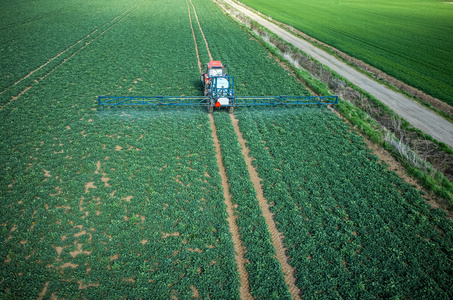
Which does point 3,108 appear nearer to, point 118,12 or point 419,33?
point 118,12

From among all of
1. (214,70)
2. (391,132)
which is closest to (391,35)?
(391,132)

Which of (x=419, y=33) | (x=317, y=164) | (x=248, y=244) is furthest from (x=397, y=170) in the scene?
(x=419, y=33)

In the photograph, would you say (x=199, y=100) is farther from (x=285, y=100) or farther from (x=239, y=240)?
(x=239, y=240)

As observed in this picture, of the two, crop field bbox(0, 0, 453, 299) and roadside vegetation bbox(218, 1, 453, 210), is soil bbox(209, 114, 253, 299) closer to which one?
crop field bbox(0, 0, 453, 299)

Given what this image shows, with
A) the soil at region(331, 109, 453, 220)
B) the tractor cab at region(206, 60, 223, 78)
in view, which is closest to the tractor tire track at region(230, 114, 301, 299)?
the soil at region(331, 109, 453, 220)

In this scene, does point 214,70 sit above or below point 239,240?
above

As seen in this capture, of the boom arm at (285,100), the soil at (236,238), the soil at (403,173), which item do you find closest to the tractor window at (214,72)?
the boom arm at (285,100)

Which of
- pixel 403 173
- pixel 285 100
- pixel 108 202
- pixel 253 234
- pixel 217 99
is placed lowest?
pixel 403 173
